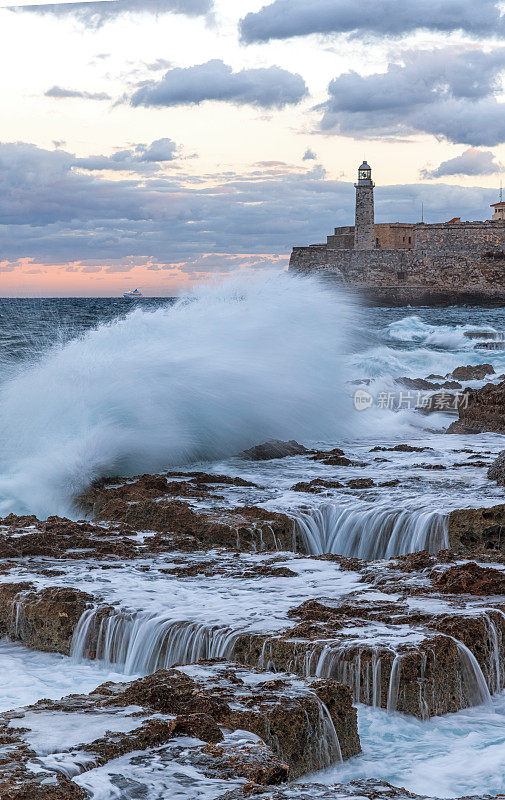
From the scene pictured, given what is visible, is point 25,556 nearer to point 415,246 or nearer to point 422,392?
point 422,392

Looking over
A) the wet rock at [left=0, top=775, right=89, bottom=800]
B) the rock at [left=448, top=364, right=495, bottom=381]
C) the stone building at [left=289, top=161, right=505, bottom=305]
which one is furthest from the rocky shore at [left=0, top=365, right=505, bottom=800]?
→ the stone building at [left=289, top=161, right=505, bottom=305]

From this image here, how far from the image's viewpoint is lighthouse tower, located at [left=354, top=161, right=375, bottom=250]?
44.3m

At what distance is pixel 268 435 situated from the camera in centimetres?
755

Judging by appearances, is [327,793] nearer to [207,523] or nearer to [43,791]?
[43,791]

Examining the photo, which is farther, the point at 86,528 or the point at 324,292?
the point at 324,292

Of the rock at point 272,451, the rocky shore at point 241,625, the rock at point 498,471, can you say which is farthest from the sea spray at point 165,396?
the rock at point 498,471

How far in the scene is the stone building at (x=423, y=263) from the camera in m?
46.3

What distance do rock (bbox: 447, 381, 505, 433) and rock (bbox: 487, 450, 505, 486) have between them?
2.33m

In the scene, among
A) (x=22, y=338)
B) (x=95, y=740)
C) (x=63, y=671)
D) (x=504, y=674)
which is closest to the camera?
(x=95, y=740)

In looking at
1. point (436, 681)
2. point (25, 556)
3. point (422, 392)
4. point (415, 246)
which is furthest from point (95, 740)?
point (415, 246)

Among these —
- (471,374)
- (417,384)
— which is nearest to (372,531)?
(417,384)

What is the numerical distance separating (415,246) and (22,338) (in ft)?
95.9

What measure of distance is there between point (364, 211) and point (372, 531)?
42471 millimetres

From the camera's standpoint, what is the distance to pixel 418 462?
20.4 feet
